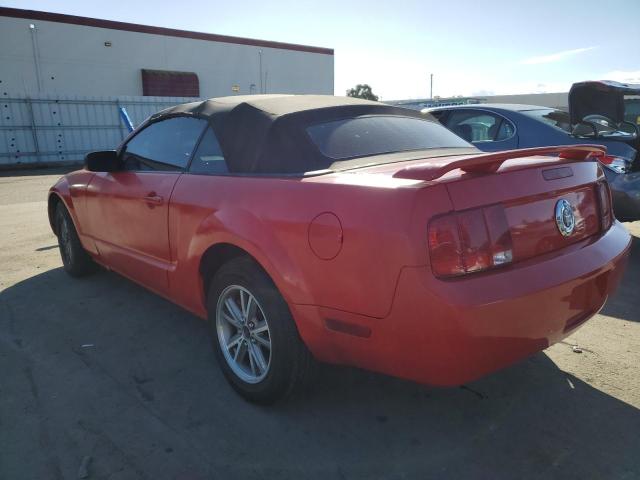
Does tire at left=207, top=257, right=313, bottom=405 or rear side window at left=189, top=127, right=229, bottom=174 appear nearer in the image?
tire at left=207, top=257, right=313, bottom=405

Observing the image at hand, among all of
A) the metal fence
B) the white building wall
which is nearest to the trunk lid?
the metal fence

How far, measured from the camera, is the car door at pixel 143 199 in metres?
3.21

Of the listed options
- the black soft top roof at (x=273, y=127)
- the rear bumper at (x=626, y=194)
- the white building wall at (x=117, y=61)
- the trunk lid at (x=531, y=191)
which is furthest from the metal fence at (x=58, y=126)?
the trunk lid at (x=531, y=191)

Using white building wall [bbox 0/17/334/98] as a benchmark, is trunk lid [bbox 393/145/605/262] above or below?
below

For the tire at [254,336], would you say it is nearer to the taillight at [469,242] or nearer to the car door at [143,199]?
the car door at [143,199]

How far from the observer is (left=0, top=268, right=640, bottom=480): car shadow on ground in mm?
2158

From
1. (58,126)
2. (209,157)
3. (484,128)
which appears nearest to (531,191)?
(209,157)

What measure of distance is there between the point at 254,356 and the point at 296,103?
1.50 m

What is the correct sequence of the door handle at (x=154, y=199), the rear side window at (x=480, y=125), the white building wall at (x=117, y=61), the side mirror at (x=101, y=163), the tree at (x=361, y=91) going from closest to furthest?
the door handle at (x=154, y=199) → the side mirror at (x=101, y=163) → the rear side window at (x=480, y=125) → the white building wall at (x=117, y=61) → the tree at (x=361, y=91)

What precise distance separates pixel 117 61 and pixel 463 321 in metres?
25.6

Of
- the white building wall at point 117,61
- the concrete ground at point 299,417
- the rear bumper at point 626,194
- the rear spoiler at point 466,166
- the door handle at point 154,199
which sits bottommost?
the concrete ground at point 299,417

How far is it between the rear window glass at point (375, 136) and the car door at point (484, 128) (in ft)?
7.97

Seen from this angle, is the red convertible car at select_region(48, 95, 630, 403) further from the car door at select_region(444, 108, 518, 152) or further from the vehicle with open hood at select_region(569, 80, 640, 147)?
the vehicle with open hood at select_region(569, 80, 640, 147)

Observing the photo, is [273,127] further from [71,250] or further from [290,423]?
[71,250]
